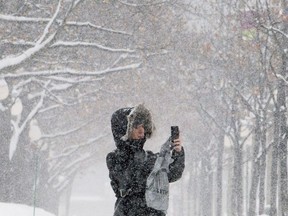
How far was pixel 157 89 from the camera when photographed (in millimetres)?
31359

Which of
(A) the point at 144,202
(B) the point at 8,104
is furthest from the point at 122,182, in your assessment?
(B) the point at 8,104

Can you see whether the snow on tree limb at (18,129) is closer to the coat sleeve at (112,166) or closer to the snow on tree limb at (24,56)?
the snow on tree limb at (24,56)

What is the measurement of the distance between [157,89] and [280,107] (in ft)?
45.7

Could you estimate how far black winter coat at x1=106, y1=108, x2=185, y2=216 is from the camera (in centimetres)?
516

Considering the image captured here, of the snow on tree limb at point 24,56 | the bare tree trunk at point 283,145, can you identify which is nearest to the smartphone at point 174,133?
the snow on tree limb at point 24,56

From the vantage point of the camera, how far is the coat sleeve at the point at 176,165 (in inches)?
202

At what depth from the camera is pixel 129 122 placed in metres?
5.14

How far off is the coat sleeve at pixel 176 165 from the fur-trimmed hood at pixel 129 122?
208 mm

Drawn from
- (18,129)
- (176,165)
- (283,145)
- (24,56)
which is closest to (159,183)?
(176,165)

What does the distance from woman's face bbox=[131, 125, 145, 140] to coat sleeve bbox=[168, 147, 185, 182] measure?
22 centimetres

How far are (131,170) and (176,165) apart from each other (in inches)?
10.9

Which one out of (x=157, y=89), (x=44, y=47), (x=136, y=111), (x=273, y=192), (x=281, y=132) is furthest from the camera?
(x=157, y=89)

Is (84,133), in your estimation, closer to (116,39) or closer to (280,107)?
(116,39)

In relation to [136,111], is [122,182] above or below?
below
